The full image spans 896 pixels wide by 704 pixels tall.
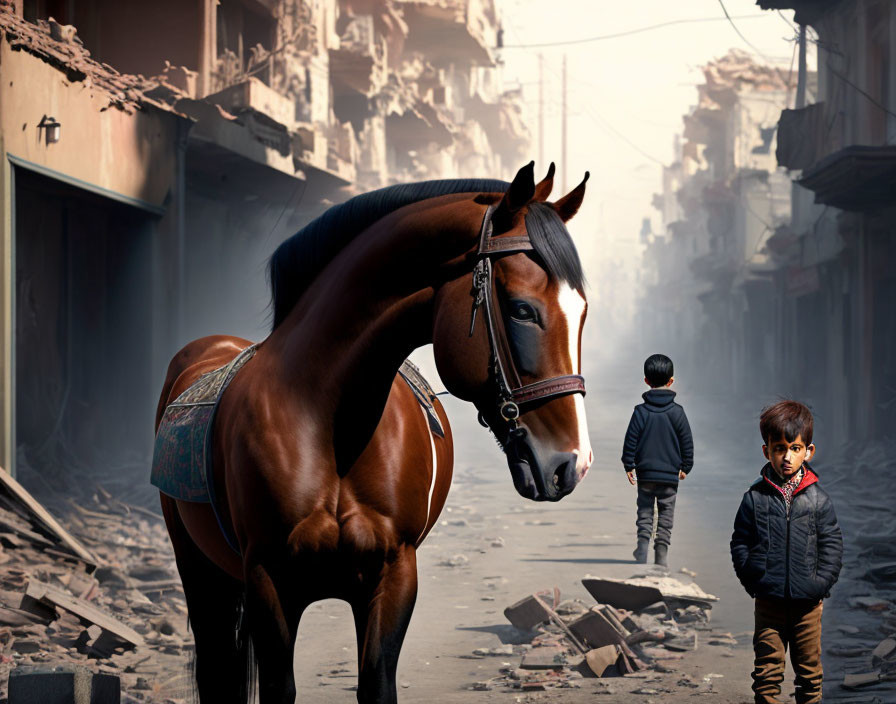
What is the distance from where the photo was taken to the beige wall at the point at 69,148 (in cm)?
1038

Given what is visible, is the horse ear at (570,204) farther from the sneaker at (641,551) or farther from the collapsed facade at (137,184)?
the collapsed facade at (137,184)

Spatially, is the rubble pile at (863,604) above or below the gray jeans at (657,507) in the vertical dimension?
below

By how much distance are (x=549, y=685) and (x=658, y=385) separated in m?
1.86

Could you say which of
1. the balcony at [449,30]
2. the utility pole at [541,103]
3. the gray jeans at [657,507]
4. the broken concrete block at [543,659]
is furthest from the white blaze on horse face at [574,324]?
the utility pole at [541,103]

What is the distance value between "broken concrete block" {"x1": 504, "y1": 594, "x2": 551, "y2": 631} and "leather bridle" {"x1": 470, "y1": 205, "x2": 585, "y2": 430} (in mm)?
4797

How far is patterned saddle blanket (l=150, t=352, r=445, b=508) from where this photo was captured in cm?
394

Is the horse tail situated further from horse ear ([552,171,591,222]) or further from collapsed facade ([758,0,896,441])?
Result: collapsed facade ([758,0,896,441])

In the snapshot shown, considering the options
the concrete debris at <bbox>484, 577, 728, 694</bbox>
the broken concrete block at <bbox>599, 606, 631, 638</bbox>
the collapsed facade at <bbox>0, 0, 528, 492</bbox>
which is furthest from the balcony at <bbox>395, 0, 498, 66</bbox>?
the broken concrete block at <bbox>599, 606, 631, 638</bbox>

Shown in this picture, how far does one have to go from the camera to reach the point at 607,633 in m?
6.98

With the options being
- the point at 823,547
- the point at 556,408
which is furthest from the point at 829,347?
the point at 556,408

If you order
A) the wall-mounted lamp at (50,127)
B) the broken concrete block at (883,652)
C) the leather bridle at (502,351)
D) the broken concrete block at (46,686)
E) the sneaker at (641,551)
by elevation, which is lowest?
the broken concrete block at (883,652)

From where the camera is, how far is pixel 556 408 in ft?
9.64

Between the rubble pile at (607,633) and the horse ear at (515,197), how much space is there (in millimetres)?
3891

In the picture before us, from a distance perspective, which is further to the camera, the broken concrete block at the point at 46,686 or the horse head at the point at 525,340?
the broken concrete block at the point at 46,686
